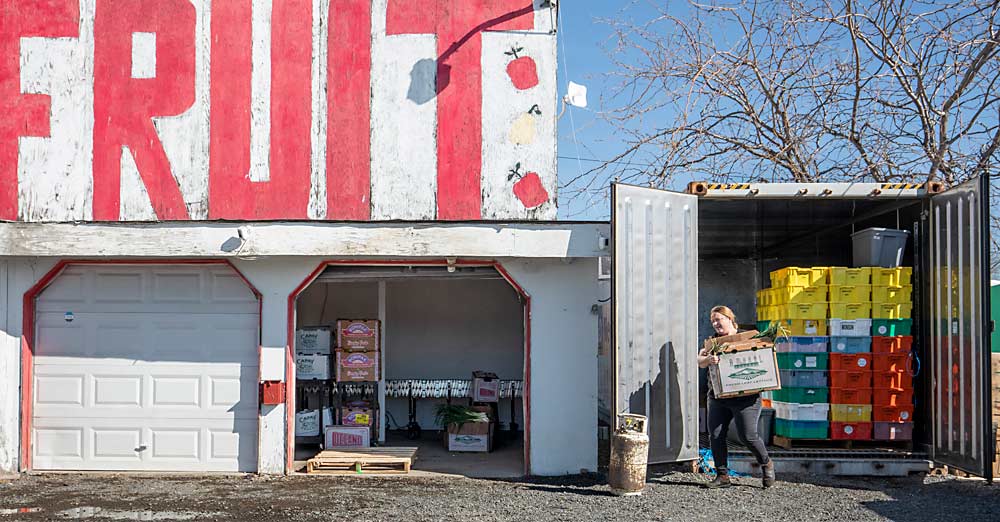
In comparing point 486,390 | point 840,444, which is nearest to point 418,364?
point 486,390

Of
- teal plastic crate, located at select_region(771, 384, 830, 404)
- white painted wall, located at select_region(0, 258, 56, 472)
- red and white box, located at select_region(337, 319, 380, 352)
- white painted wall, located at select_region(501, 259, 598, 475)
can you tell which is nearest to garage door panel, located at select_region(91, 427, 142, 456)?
white painted wall, located at select_region(0, 258, 56, 472)

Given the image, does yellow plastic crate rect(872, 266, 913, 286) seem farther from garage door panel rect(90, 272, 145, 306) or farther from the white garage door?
garage door panel rect(90, 272, 145, 306)

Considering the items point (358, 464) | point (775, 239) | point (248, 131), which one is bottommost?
point (358, 464)

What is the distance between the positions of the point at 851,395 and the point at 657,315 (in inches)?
102

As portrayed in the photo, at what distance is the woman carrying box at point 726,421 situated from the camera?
9.31 m

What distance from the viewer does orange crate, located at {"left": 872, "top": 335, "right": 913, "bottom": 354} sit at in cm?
1042

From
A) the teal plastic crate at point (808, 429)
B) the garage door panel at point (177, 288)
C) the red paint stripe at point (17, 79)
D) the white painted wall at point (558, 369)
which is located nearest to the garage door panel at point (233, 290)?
the garage door panel at point (177, 288)

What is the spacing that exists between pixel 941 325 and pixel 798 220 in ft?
8.52

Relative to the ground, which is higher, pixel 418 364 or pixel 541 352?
pixel 541 352

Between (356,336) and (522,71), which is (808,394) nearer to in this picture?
(522,71)

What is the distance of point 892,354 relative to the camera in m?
10.4

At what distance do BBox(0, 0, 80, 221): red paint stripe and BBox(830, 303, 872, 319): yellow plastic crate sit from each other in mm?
8855

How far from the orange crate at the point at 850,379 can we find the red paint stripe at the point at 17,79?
9041mm

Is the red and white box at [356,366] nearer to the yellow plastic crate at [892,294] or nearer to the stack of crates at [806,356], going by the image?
the stack of crates at [806,356]
